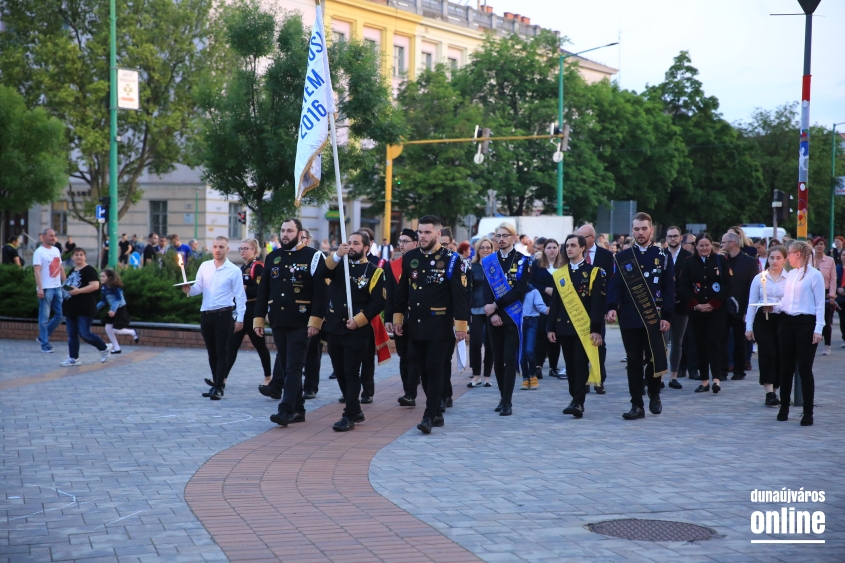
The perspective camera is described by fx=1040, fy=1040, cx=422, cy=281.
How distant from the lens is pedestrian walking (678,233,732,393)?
12.8m

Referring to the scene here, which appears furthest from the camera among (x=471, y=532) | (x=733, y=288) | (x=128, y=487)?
(x=733, y=288)

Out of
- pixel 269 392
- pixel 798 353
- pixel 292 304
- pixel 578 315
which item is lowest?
pixel 269 392

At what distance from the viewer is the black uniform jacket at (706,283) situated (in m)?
12.8

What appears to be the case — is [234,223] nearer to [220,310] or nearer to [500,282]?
[220,310]

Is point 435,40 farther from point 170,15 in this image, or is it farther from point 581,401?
point 581,401

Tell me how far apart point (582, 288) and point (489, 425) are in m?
1.92

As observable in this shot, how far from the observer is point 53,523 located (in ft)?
20.5

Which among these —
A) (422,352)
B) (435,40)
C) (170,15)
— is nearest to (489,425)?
(422,352)

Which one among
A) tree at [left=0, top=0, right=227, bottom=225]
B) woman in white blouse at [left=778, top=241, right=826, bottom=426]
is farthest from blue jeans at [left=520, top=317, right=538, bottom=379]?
tree at [left=0, top=0, right=227, bottom=225]

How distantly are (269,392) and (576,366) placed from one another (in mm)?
3711

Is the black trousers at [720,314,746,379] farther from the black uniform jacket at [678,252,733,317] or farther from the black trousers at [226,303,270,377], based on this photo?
the black trousers at [226,303,270,377]

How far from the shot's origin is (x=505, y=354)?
10867 mm

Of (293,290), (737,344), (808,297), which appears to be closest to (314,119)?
(293,290)

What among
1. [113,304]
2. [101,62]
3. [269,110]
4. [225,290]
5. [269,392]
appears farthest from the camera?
[101,62]
